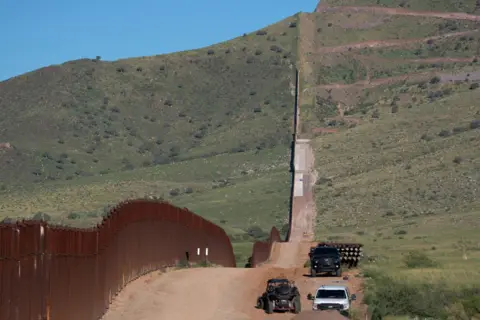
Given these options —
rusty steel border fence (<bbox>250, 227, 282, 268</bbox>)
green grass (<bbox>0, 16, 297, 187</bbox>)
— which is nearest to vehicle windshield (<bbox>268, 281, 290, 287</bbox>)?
rusty steel border fence (<bbox>250, 227, 282, 268</bbox>)

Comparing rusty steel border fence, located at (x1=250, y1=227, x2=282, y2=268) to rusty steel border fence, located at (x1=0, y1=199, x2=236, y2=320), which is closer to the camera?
rusty steel border fence, located at (x1=0, y1=199, x2=236, y2=320)

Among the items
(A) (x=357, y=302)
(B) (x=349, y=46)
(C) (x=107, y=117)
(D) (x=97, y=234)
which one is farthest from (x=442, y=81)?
(D) (x=97, y=234)

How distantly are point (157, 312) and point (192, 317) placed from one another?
1095mm

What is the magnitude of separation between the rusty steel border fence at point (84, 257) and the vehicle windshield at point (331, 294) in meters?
6.22

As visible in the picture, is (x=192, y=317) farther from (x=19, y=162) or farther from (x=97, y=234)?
(x=19, y=162)

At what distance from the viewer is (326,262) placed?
5066 centimetres

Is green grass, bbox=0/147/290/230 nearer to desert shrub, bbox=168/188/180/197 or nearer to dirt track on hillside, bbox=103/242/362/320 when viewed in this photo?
desert shrub, bbox=168/188/180/197

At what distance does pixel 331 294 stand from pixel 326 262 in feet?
41.3

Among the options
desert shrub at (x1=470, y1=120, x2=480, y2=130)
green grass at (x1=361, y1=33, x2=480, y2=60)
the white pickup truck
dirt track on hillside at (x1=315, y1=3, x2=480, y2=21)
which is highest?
dirt track on hillside at (x1=315, y1=3, x2=480, y2=21)

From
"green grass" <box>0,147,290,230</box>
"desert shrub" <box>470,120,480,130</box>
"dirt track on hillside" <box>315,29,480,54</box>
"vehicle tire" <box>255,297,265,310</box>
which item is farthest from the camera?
"dirt track on hillside" <box>315,29,480,54</box>

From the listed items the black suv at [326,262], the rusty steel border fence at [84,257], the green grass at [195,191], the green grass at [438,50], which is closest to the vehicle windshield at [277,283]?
→ the rusty steel border fence at [84,257]

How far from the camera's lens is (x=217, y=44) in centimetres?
18912

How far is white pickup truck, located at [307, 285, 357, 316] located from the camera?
122 ft

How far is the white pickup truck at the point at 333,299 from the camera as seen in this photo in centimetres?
3712
